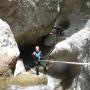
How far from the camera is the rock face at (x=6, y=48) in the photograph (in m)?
9.41

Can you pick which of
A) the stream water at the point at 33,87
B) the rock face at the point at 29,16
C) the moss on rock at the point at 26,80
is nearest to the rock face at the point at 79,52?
the stream water at the point at 33,87

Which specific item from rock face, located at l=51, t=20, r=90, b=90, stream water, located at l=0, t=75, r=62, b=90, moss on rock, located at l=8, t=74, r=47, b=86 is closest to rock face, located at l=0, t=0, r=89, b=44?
rock face, located at l=51, t=20, r=90, b=90

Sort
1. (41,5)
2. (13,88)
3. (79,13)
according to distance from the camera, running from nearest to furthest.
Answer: (13,88) → (41,5) → (79,13)

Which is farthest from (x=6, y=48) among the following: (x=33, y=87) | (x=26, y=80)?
(x=33, y=87)

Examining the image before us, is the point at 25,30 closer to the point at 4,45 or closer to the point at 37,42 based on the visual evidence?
the point at 37,42

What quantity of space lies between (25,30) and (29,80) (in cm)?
433

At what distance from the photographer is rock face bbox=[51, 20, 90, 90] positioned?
7611 millimetres

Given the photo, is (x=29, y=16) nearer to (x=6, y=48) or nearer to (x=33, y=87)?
(x=6, y=48)

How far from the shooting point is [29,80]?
9.77 meters

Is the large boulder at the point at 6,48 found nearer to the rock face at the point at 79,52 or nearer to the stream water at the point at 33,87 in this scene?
the stream water at the point at 33,87

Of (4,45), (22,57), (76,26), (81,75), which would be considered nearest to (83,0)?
(76,26)

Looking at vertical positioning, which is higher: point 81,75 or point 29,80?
point 81,75

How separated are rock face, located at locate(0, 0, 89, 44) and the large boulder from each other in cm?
303

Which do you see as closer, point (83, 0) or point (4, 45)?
point (4, 45)
